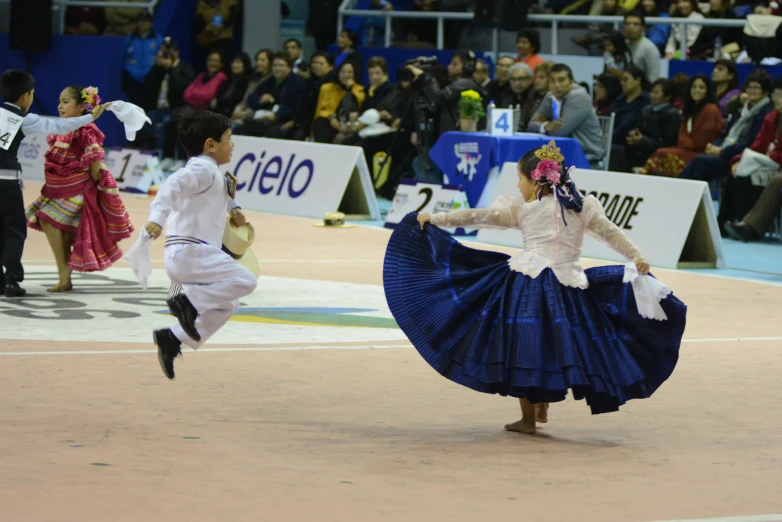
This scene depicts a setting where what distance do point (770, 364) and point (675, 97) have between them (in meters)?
9.21

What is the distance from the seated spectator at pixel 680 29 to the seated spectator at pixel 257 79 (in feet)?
19.6

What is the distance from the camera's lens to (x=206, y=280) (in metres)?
6.82

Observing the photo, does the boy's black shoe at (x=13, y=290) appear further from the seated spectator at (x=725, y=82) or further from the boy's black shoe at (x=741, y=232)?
the seated spectator at (x=725, y=82)

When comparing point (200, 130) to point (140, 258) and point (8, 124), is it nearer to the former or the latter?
point (140, 258)

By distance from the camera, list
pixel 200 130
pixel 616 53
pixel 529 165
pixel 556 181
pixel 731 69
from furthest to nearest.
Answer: pixel 616 53 < pixel 731 69 < pixel 200 130 < pixel 529 165 < pixel 556 181

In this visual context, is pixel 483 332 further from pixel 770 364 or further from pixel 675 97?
pixel 675 97

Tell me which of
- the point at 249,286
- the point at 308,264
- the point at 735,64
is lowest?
the point at 308,264

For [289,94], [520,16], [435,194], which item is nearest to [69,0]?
[289,94]

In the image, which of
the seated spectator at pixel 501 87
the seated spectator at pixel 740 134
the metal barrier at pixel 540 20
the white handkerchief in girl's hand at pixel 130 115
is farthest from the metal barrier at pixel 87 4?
the white handkerchief in girl's hand at pixel 130 115

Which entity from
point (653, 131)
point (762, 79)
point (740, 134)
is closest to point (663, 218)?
point (740, 134)

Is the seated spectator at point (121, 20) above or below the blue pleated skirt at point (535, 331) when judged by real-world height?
above

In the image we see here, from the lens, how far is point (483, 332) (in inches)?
247

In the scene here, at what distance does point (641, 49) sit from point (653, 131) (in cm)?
168

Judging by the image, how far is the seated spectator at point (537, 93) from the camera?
53.2 feet
